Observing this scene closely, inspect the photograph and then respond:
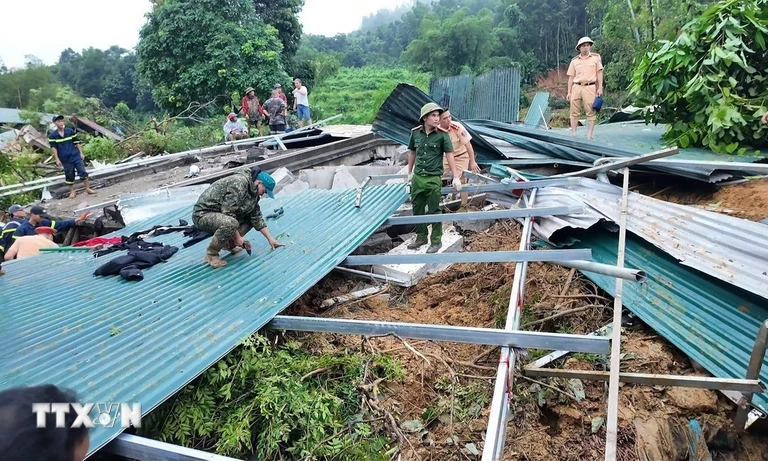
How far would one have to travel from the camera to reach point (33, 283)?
3.96 meters

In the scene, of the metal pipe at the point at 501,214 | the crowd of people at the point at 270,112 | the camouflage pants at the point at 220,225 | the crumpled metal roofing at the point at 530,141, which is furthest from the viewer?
the crowd of people at the point at 270,112

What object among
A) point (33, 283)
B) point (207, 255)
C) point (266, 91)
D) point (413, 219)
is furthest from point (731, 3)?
point (266, 91)

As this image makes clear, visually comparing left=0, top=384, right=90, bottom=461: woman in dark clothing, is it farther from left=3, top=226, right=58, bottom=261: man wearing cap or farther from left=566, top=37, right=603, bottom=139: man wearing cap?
left=566, top=37, right=603, bottom=139: man wearing cap

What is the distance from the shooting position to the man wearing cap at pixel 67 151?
738cm

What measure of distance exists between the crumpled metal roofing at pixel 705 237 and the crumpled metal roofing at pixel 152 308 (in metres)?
2.18

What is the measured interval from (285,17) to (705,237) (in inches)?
825

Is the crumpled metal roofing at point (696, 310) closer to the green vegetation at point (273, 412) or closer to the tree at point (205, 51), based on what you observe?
the green vegetation at point (273, 412)

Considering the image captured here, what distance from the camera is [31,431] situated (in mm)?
953

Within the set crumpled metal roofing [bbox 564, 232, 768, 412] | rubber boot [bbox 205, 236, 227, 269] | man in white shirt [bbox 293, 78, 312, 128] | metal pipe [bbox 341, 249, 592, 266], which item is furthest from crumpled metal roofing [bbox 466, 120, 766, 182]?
man in white shirt [bbox 293, 78, 312, 128]

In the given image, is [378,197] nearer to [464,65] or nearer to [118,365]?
[118,365]

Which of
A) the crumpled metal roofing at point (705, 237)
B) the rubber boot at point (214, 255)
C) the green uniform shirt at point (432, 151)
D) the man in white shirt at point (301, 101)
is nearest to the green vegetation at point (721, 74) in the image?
the crumpled metal roofing at point (705, 237)

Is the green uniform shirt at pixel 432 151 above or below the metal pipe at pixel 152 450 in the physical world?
above

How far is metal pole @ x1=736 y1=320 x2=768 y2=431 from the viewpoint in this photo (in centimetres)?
205

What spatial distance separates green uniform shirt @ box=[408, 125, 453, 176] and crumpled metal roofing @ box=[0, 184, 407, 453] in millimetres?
560
